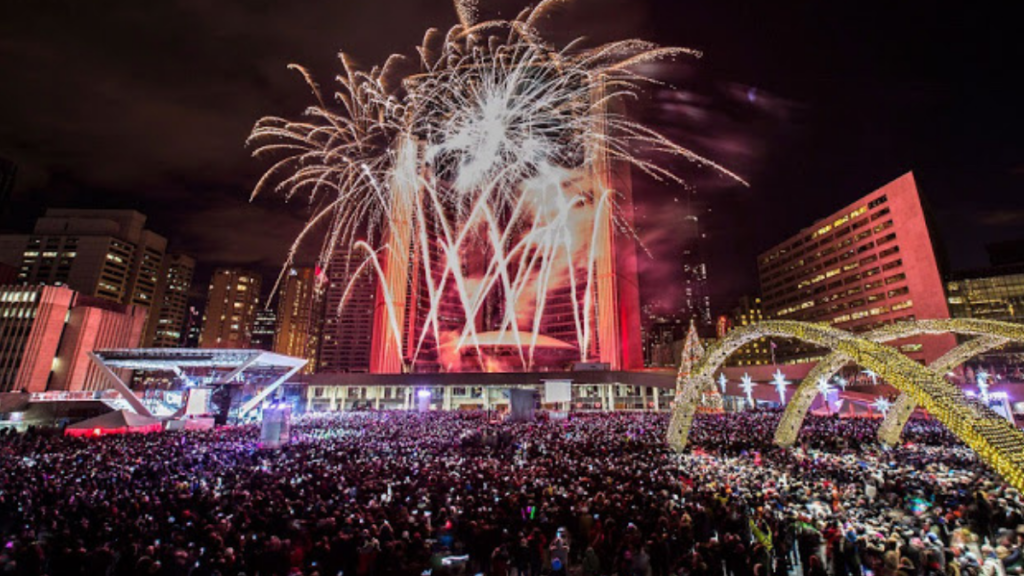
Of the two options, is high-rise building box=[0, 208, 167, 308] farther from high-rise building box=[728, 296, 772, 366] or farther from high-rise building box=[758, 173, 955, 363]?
high-rise building box=[758, 173, 955, 363]

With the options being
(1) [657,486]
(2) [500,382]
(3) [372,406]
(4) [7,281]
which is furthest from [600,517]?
(4) [7,281]

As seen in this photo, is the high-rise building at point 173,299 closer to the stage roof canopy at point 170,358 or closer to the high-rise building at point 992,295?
the stage roof canopy at point 170,358

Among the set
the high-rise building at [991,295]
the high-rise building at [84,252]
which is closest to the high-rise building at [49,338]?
the high-rise building at [84,252]

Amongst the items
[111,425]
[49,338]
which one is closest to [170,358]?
[111,425]

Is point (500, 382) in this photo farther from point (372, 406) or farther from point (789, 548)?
point (789, 548)

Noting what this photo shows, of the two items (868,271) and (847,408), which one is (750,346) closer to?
(868,271)

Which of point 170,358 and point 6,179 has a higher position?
point 6,179
